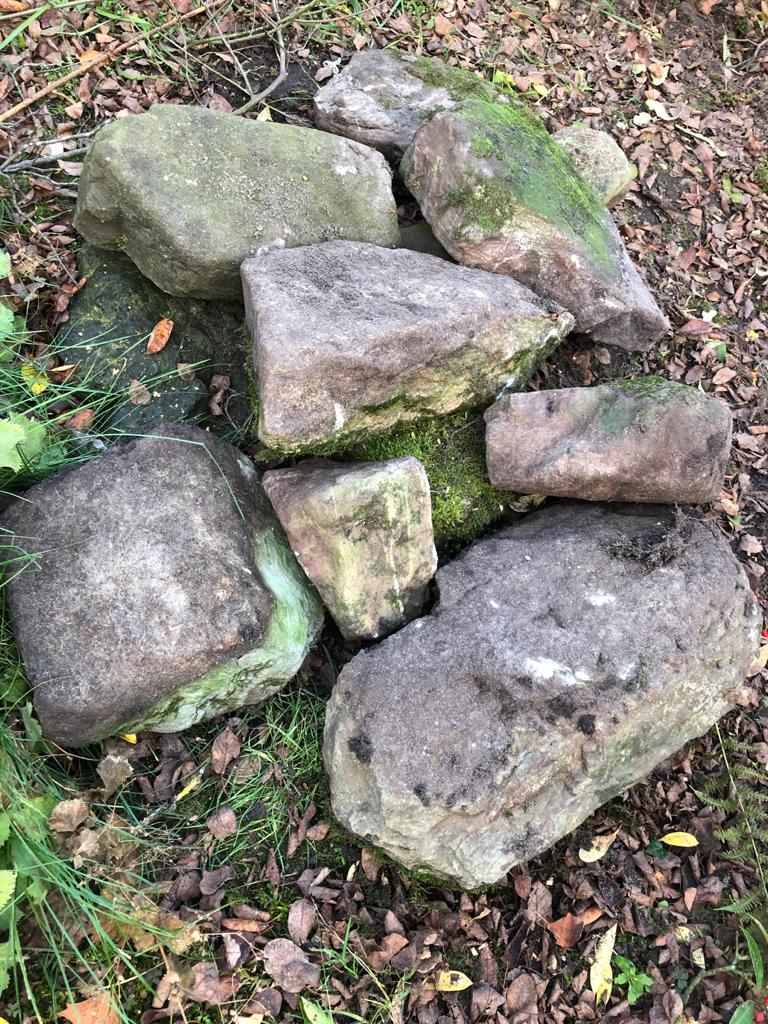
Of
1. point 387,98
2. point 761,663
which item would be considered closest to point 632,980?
point 761,663

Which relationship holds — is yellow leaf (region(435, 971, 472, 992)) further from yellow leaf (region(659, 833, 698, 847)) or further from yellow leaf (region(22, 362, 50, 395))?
yellow leaf (region(22, 362, 50, 395))

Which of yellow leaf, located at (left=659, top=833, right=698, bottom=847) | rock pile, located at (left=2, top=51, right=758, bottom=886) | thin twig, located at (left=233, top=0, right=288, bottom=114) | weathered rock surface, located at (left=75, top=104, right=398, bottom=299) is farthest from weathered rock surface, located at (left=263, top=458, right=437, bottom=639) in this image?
thin twig, located at (left=233, top=0, right=288, bottom=114)

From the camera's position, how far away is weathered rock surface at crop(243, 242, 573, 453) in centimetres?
272

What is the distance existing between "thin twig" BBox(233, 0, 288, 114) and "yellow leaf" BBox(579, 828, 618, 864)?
149 inches

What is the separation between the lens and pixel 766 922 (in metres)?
2.98

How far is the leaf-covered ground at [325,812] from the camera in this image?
258 cm

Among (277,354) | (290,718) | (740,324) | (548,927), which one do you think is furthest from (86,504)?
(740,324)

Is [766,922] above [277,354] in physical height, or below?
below

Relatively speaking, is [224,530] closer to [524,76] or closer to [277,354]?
[277,354]

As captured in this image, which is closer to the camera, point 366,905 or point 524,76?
point 366,905

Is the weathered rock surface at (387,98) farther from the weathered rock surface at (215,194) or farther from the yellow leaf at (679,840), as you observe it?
the yellow leaf at (679,840)

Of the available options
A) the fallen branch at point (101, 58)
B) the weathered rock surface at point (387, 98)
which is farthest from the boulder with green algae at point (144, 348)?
the weathered rock surface at point (387, 98)

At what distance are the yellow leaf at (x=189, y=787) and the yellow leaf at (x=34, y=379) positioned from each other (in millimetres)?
1663

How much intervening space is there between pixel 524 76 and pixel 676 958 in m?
4.80
